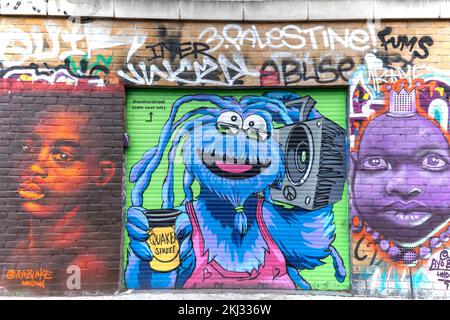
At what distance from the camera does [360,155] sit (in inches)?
209

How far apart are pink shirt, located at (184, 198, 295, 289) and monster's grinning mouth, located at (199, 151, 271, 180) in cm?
81

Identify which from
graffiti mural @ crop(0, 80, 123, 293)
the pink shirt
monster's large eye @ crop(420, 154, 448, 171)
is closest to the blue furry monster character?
the pink shirt

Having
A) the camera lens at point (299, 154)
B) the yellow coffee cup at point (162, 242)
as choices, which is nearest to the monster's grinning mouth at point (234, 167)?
the camera lens at point (299, 154)

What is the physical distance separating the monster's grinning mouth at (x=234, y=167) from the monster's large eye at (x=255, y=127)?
37cm

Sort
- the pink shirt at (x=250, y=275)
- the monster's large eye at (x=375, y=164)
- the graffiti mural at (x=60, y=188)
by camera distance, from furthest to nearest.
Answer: the pink shirt at (x=250, y=275), the monster's large eye at (x=375, y=164), the graffiti mural at (x=60, y=188)

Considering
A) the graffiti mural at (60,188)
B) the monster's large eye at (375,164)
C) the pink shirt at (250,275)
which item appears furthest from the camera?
the pink shirt at (250,275)

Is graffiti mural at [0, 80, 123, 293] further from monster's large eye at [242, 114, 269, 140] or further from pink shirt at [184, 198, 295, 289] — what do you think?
monster's large eye at [242, 114, 269, 140]

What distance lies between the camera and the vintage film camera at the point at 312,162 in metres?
5.43

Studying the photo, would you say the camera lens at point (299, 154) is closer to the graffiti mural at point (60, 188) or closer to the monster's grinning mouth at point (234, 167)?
the monster's grinning mouth at point (234, 167)

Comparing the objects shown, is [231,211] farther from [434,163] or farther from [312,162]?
[434,163]

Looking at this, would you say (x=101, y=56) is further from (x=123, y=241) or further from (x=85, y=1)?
(x=123, y=241)

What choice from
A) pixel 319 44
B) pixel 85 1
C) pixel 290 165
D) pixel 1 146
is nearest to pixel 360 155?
pixel 290 165

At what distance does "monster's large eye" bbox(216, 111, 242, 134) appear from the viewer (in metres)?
5.51

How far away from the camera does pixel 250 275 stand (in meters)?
5.43
